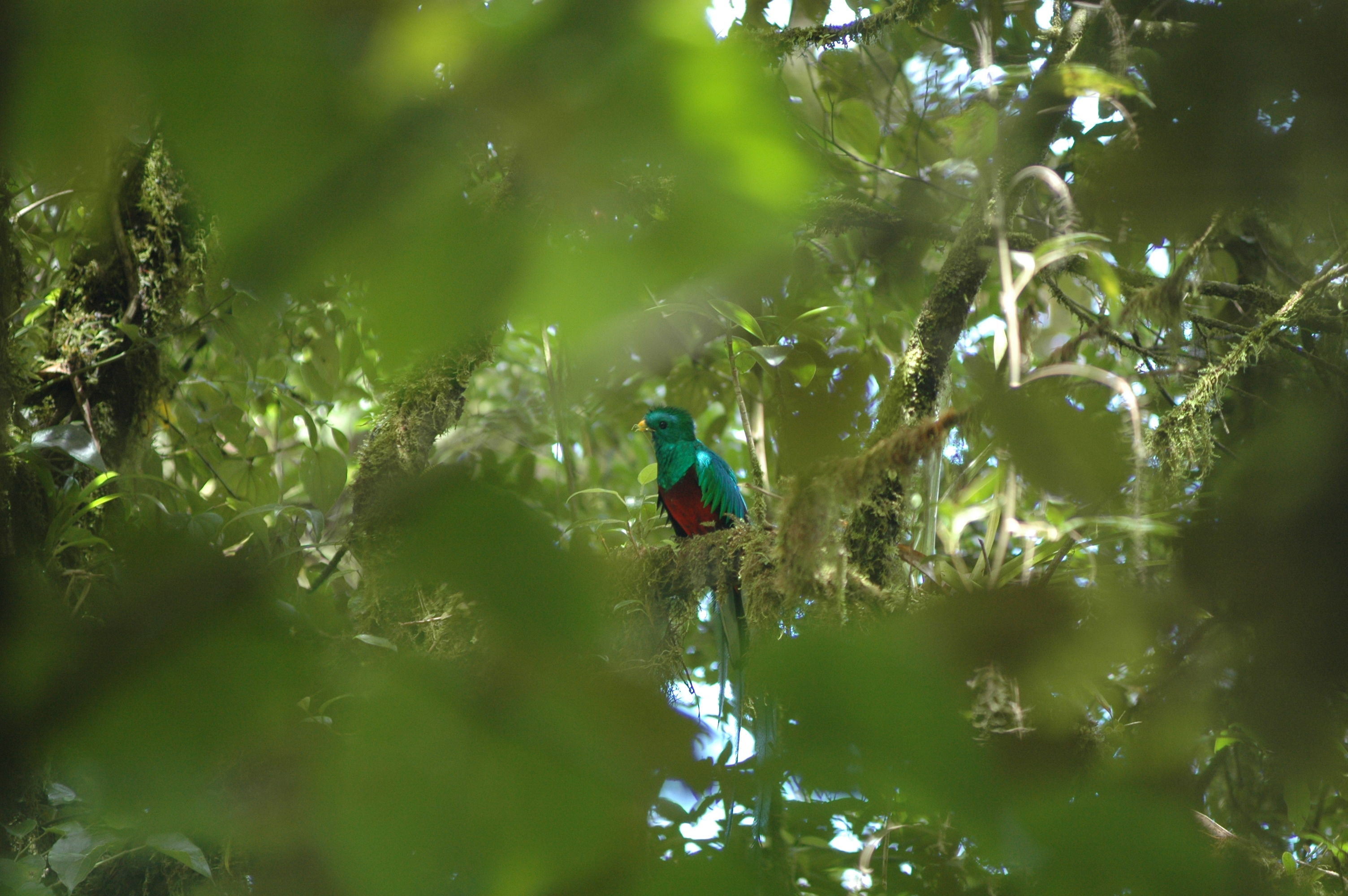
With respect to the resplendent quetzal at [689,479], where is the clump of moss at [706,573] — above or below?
below

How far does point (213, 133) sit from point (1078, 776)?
1.17 ft

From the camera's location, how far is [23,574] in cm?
33

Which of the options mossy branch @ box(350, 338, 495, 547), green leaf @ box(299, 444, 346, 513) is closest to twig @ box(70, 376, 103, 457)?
mossy branch @ box(350, 338, 495, 547)

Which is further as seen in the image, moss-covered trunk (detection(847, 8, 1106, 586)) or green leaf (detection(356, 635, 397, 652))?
moss-covered trunk (detection(847, 8, 1106, 586))

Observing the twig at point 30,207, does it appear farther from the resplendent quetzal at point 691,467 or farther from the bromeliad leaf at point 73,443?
the resplendent quetzal at point 691,467

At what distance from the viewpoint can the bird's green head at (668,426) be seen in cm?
361

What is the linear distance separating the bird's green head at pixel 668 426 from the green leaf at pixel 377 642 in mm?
3298

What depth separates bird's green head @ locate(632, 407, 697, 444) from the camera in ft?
11.8

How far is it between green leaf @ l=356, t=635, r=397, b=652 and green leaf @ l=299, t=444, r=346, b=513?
131cm

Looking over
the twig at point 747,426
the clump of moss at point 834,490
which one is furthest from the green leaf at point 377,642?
the twig at point 747,426

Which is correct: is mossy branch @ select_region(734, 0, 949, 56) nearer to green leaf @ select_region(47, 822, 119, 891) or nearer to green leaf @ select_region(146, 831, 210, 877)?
green leaf @ select_region(146, 831, 210, 877)

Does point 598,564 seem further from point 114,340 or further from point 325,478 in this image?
point 114,340

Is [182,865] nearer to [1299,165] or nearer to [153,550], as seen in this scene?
[153,550]

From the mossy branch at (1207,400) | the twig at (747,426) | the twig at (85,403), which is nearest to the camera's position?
the mossy branch at (1207,400)
